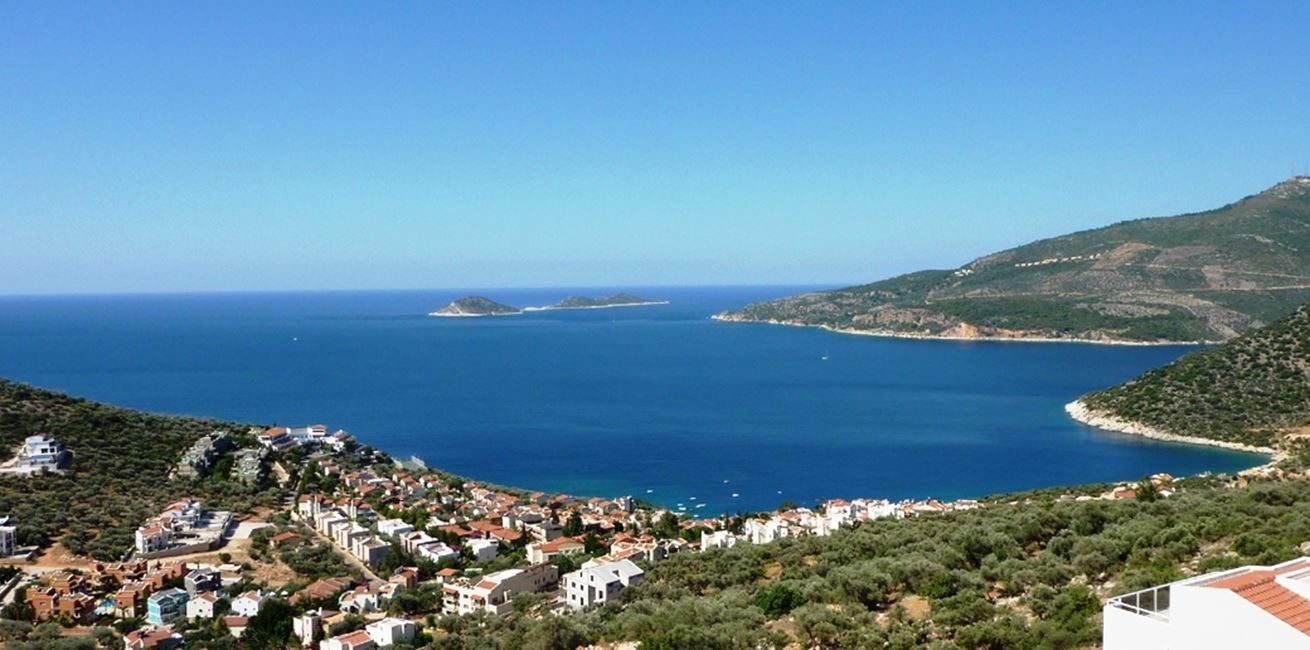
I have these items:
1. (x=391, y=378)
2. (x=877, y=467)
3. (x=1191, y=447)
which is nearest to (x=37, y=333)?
(x=391, y=378)

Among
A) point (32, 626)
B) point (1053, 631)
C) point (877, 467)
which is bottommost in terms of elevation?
point (877, 467)

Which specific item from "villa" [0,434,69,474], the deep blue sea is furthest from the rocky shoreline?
"villa" [0,434,69,474]

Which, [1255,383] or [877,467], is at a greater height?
[1255,383]

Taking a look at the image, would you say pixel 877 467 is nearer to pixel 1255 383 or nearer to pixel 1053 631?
pixel 1255 383

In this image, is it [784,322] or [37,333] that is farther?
[784,322]

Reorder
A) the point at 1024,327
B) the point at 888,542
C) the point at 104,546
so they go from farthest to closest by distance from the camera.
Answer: the point at 1024,327, the point at 104,546, the point at 888,542

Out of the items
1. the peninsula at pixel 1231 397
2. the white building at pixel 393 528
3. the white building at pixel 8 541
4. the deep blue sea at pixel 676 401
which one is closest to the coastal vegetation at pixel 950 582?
the white building at pixel 393 528

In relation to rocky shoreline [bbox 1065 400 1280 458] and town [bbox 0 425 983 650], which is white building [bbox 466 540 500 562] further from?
rocky shoreline [bbox 1065 400 1280 458]
